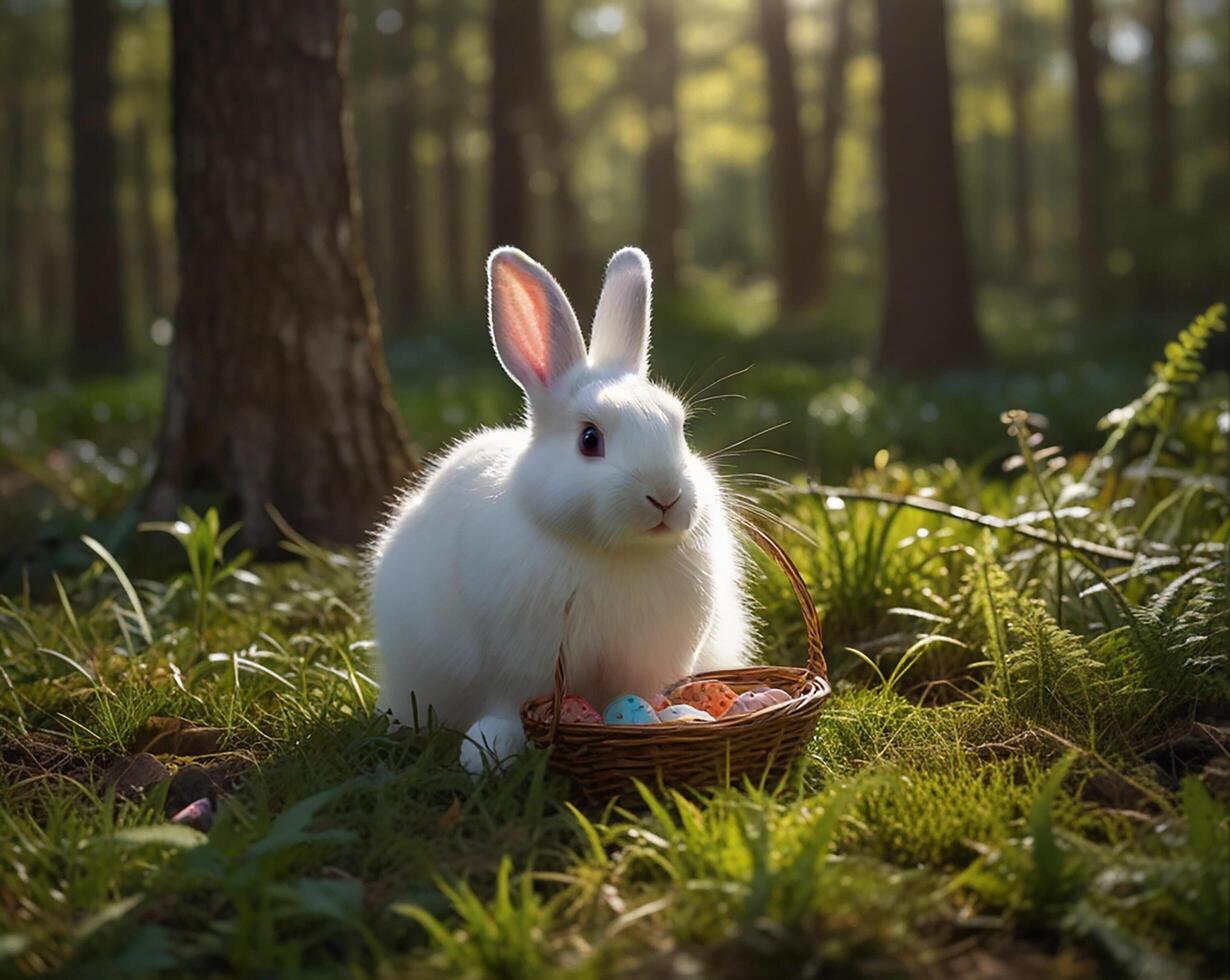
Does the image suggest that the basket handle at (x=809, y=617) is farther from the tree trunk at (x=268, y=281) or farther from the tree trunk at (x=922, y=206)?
the tree trunk at (x=922, y=206)

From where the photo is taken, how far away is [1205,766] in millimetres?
2637

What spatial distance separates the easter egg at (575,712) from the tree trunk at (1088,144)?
14.0 m

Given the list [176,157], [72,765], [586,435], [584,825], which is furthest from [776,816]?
[176,157]

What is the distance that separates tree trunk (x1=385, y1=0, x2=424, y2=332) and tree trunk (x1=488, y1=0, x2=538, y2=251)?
252 inches

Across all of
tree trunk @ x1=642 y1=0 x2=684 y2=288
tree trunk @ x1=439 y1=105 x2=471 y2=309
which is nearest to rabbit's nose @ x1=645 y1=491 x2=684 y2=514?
tree trunk @ x1=642 y1=0 x2=684 y2=288

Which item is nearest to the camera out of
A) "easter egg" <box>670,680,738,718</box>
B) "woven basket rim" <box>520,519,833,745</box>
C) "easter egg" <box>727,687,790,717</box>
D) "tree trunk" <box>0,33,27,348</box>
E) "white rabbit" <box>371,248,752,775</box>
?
"woven basket rim" <box>520,519,833,745</box>

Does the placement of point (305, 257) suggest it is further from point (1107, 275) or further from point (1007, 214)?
point (1007, 214)

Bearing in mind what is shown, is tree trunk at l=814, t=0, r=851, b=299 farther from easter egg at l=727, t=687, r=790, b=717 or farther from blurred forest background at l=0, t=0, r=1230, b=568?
easter egg at l=727, t=687, r=790, b=717

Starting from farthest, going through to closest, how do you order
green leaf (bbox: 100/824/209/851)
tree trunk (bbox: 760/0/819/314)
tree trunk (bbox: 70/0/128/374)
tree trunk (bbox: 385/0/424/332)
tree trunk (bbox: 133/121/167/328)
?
tree trunk (bbox: 133/121/167/328), tree trunk (bbox: 385/0/424/332), tree trunk (bbox: 760/0/819/314), tree trunk (bbox: 70/0/128/374), green leaf (bbox: 100/824/209/851)

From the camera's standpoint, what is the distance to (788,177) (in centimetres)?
1714

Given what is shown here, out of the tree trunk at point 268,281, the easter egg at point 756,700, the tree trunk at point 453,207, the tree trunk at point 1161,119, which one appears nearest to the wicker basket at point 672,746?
the easter egg at point 756,700

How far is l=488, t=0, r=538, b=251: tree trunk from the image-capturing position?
12.7 m

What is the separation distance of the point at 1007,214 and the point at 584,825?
4792 cm

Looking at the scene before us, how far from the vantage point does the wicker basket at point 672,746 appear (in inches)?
100
